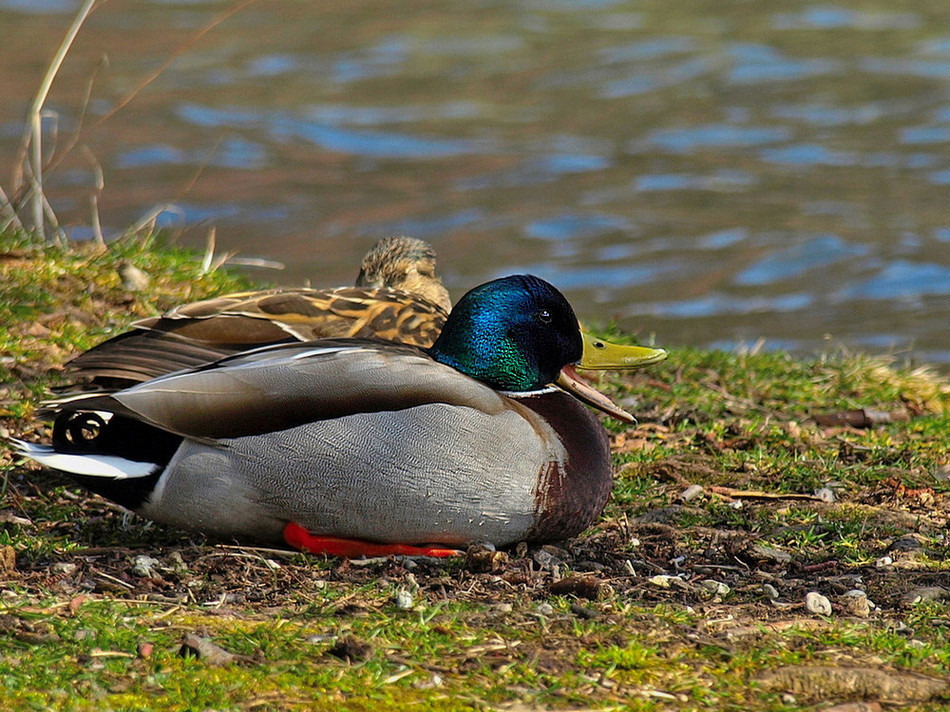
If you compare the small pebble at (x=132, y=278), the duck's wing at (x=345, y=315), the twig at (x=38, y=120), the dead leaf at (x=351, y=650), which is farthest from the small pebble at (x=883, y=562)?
the twig at (x=38, y=120)

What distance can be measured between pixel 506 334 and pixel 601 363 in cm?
41

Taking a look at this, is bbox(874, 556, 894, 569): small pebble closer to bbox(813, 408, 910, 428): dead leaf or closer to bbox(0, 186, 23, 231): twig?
bbox(813, 408, 910, 428): dead leaf

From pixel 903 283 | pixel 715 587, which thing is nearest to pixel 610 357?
pixel 715 587

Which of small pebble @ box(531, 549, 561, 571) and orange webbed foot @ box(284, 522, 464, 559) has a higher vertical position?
orange webbed foot @ box(284, 522, 464, 559)

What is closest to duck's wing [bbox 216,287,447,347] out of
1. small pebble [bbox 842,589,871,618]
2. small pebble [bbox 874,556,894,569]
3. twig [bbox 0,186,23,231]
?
small pebble [bbox 874,556,894,569]

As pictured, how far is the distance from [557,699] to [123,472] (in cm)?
175

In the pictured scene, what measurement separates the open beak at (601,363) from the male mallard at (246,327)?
89cm

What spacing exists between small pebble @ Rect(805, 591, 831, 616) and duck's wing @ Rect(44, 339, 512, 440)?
107cm

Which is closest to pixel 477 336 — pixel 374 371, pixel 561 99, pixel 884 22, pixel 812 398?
pixel 374 371

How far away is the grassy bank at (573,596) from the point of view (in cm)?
314

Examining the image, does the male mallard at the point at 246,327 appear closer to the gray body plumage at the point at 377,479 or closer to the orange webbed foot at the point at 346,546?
the gray body plumage at the point at 377,479

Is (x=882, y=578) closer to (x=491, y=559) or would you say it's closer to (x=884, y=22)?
(x=491, y=559)

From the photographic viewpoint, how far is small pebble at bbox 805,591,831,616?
12.5ft

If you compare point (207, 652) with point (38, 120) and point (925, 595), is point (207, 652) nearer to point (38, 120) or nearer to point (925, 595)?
point (925, 595)
